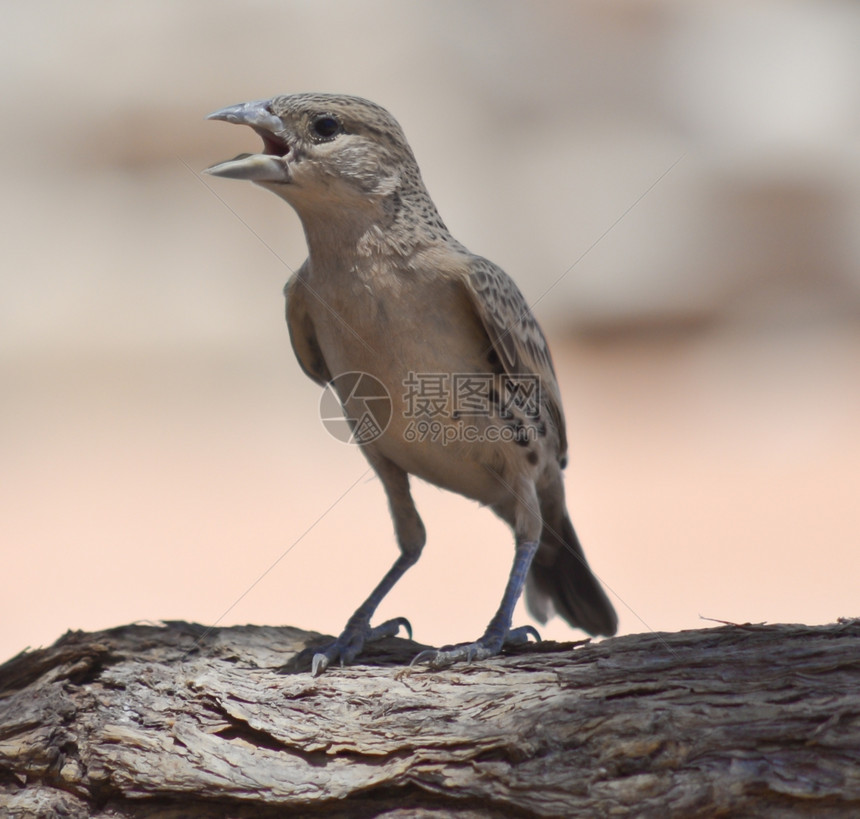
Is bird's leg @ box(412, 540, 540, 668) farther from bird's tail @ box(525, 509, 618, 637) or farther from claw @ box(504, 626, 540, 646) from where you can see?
bird's tail @ box(525, 509, 618, 637)

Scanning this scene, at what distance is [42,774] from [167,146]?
11.5 metres

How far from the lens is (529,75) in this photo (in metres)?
14.1

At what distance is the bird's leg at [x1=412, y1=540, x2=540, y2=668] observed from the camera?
4.13m

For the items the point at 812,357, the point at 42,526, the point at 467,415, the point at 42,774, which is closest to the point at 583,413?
the point at 812,357

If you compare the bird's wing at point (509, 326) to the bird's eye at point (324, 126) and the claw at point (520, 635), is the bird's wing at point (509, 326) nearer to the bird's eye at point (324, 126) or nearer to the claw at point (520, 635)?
the bird's eye at point (324, 126)

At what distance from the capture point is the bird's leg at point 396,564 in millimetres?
4461

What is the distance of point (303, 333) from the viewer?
4922 mm

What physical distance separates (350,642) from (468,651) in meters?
0.57

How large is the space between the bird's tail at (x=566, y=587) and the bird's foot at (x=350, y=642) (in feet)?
3.70

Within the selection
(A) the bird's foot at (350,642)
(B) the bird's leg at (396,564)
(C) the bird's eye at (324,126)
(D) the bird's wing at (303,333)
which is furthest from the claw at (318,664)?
(C) the bird's eye at (324,126)

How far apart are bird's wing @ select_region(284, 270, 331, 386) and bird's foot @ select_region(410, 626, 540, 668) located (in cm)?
148

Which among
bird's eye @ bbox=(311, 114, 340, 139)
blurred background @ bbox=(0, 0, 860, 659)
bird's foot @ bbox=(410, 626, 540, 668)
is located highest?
blurred background @ bbox=(0, 0, 860, 659)

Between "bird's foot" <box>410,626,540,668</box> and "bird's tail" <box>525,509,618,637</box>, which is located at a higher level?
"bird's tail" <box>525,509,618,637</box>

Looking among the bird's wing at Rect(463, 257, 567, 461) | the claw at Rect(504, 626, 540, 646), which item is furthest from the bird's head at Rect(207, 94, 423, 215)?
the claw at Rect(504, 626, 540, 646)
